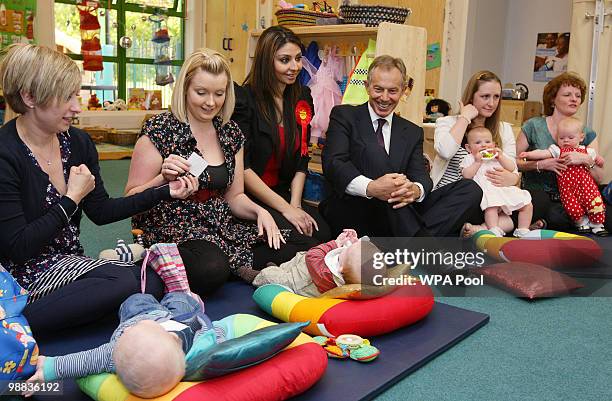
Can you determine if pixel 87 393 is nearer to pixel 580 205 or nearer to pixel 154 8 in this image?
pixel 580 205

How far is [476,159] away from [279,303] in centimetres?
183

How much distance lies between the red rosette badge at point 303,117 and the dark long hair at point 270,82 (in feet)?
0.17

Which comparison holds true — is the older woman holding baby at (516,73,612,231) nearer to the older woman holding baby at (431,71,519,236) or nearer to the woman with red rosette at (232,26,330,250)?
the older woman holding baby at (431,71,519,236)

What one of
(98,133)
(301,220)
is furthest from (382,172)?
(98,133)

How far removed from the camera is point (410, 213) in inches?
119

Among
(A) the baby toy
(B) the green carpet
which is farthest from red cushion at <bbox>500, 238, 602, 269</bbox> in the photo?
(A) the baby toy

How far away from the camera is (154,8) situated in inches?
331

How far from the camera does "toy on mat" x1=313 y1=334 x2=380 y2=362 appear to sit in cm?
194

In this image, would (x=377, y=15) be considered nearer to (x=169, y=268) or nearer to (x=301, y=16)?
(x=301, y=16)

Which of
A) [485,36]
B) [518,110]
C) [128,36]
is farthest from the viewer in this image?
[128,36]

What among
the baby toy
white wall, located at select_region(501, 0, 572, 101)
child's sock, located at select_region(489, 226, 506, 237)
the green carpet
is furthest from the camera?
white wall, located at select_region(501, 0, 572, 101)

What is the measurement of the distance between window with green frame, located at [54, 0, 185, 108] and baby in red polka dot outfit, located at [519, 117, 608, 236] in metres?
6.08

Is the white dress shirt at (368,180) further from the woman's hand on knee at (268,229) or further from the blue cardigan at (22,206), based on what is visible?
the blue cardigan at (22,206)

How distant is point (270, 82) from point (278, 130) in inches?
9.8
